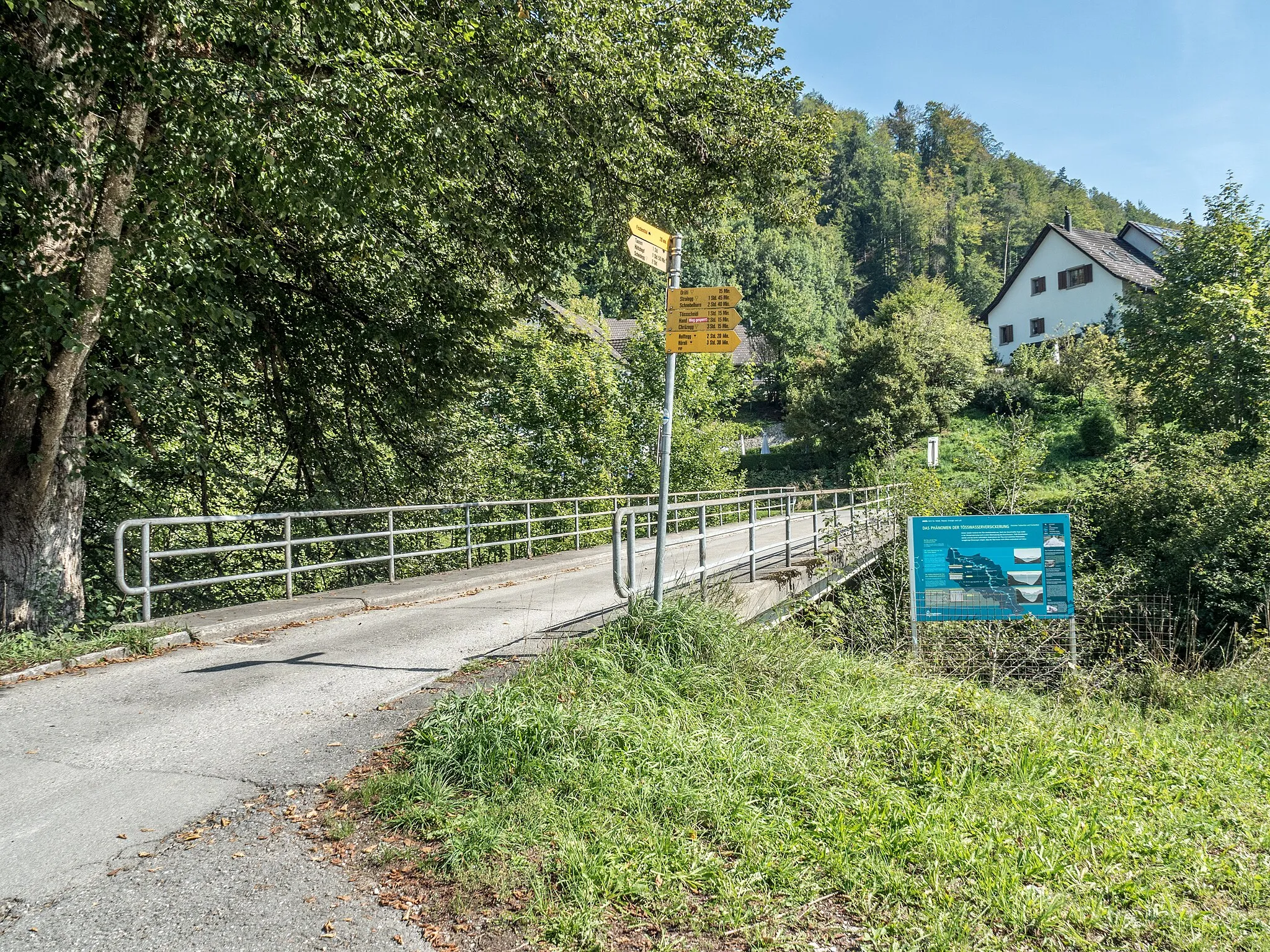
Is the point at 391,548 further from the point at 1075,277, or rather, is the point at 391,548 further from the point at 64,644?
the point at 1075,277

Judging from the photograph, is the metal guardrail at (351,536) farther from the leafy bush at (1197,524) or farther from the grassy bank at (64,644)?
the leafy bush at (1197,524)

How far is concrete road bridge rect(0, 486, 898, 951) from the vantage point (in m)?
3.32

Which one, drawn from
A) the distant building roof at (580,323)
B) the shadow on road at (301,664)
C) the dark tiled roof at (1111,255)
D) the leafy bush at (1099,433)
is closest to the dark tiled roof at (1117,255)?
the dark tiled roof at (1111,255)

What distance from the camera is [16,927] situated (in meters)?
3.12

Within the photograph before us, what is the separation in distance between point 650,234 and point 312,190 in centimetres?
300

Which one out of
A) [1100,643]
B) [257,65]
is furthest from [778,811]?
[1100,643]

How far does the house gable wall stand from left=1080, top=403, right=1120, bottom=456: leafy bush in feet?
44.8

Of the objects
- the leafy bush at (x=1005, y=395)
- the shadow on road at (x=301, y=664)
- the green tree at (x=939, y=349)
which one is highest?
the green tree at (x=939, y=349)

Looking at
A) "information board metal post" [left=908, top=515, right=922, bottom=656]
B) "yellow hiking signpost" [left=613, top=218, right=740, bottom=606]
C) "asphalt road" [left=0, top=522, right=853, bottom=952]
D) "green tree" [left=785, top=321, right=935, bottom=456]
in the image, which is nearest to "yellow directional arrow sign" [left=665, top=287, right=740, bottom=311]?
"yellow hiking signpost" [left=613, top=218, right=740, bottom=606]

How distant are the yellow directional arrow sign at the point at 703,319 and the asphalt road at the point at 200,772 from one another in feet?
9.96

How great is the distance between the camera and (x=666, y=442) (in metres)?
6.54

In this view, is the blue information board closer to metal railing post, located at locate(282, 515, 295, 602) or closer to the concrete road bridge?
the concrete road bridge

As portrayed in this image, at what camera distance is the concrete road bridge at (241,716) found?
10.9 feet

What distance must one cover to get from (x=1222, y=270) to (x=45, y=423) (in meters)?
32.8
